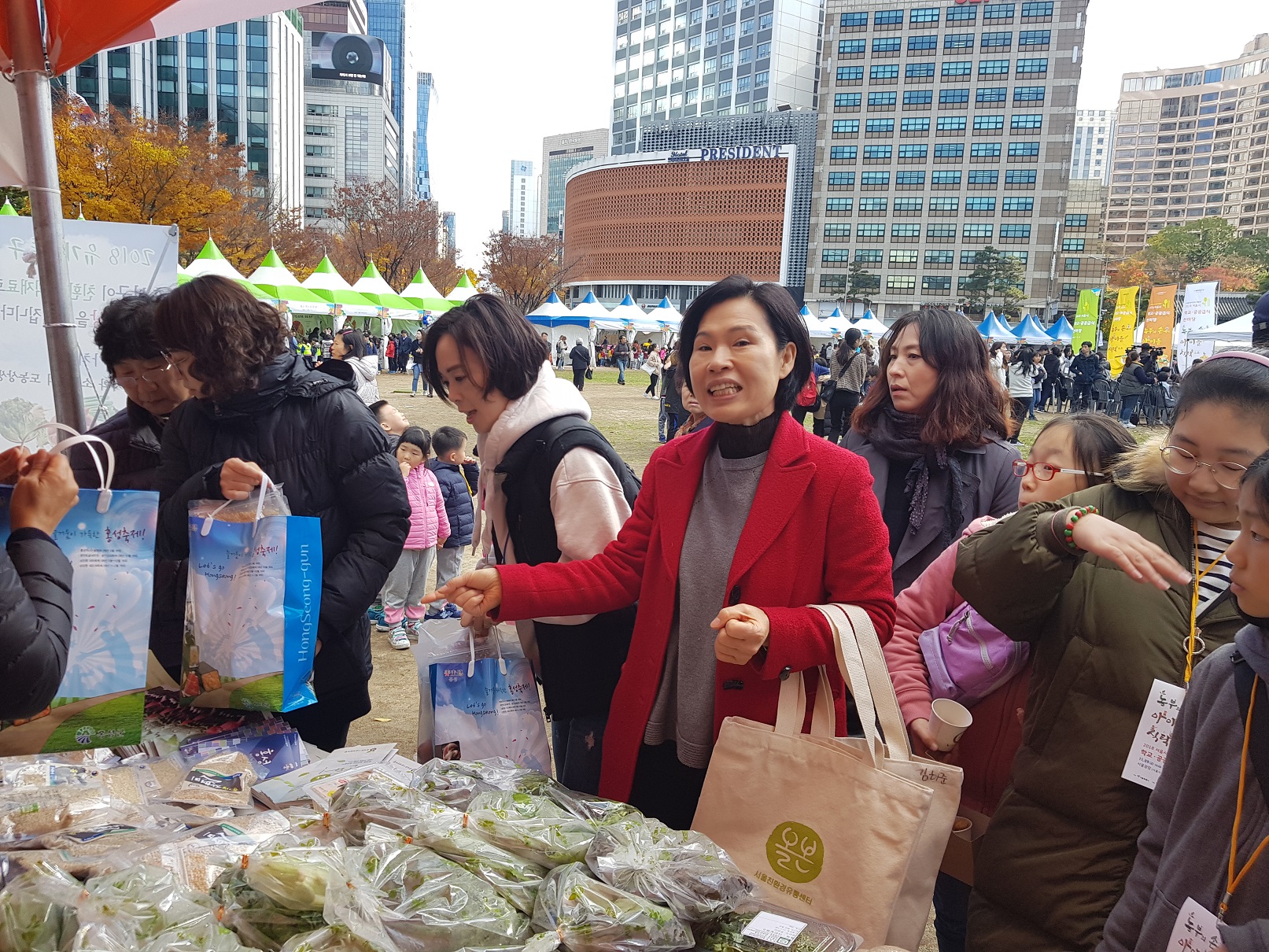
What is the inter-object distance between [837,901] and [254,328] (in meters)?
Result: 1.91

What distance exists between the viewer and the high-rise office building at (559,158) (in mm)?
165625

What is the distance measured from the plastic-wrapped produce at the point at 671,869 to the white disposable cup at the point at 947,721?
0.59 m

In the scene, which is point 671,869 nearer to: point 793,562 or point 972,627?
point 793,562

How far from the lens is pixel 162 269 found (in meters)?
3.95

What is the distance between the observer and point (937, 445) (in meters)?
2.73

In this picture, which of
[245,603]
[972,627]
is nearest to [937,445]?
[972,627]

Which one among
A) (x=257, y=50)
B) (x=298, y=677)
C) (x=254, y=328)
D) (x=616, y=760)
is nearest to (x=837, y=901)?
(x=616, y=760)

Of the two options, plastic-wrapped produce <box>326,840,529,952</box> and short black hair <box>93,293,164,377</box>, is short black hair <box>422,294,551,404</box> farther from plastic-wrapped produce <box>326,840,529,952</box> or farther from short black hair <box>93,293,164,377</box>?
plastic-wrapped produce <box>326,840,529,952</box>

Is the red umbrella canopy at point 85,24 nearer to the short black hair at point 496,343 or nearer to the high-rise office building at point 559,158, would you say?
the short black hair at point 496,343

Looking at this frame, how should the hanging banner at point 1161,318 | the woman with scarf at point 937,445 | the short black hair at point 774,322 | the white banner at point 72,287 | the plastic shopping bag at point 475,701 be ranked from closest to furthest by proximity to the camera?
the short black hair at point 774,322
the plastic shopping bag at point 475,701
the woman with scarf at point 937,445
the white banner at point 72,287
the hanging banner at point 1161,318

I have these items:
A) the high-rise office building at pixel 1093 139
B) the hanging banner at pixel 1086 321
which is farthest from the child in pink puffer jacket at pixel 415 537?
the high-rise office building at pixel 1093 139

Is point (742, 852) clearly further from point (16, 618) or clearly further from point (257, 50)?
point (257, 50)

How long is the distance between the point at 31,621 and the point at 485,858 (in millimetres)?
823

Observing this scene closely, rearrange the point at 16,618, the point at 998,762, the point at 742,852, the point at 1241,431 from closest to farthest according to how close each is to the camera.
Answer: the point at 16,618
the point at 1241,431
the point at 742,852
the point at 998,762
